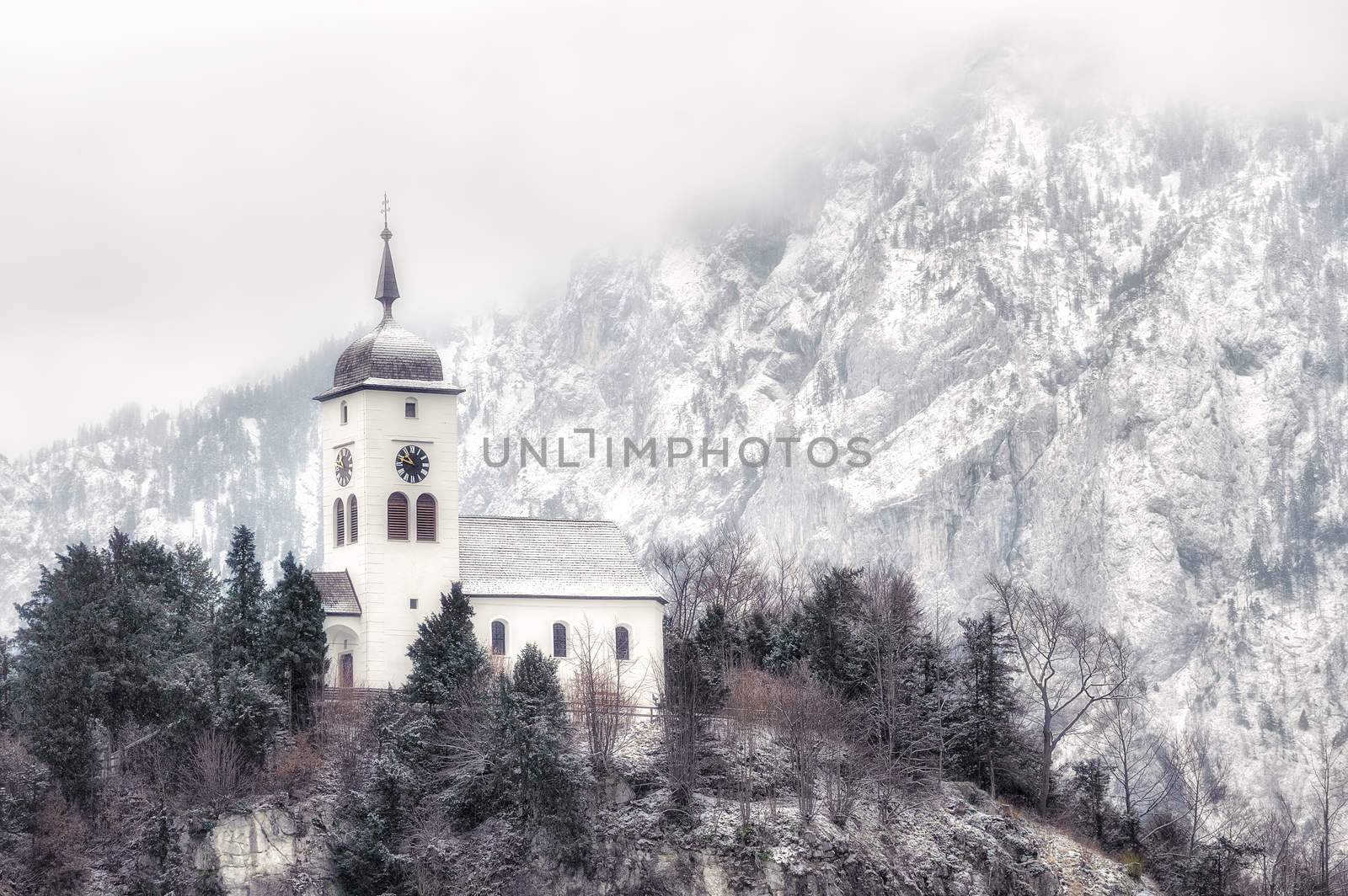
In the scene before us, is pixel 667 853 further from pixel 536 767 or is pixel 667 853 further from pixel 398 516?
pixel 398 516

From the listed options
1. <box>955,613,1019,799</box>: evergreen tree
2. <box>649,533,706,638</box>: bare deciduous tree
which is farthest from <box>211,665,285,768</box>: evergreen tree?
<box>955,613,1019,799</box>: evergreen tree

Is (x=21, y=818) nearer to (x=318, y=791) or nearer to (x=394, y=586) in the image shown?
(x=318, y=791)

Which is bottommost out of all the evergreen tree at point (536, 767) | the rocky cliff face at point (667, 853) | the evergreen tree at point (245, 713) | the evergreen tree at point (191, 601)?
the rocky cliff face at point (667, 853)

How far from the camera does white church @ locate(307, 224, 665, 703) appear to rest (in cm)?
11562

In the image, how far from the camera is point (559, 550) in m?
122

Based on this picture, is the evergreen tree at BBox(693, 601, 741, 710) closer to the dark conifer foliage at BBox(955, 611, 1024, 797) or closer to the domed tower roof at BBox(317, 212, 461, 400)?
the dark conifer foliage at BBox(955, 611, 1024, 797)

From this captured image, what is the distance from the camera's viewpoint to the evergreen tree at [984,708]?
112500 mm

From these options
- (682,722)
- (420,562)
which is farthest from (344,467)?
(682,722)

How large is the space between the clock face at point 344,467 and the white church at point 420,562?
93 millimetres

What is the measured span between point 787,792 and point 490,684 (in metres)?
15.4

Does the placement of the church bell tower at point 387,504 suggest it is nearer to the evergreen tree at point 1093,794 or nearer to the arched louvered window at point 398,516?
the arched louvered window at point 398,516

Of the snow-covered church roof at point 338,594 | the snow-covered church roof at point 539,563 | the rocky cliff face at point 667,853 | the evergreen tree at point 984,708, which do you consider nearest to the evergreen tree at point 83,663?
the rocky cliff face at point 667,853

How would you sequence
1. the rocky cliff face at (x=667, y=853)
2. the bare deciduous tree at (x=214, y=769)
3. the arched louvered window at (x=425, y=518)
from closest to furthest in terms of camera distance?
the rocky cliff face at (x=667, y=853)
the bare deciduous tree at (x=214, y=769)
the arched louvered window at (x=425, y=518)

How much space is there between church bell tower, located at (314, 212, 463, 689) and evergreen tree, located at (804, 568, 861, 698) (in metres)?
19.6
